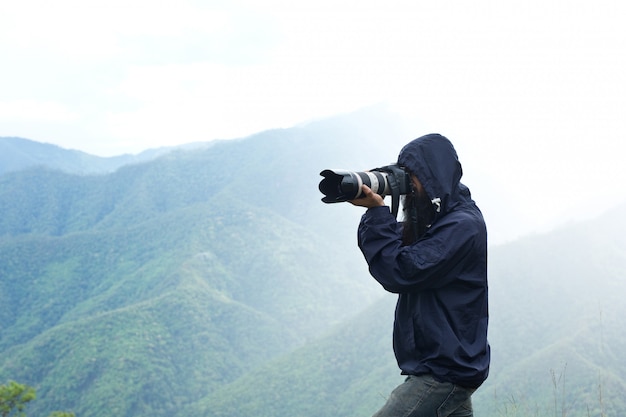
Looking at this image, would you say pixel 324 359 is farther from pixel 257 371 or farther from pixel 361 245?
pixel 361 245

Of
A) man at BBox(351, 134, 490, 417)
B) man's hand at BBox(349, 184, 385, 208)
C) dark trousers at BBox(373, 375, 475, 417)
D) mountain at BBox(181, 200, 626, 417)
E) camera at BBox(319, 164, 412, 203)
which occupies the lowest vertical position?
mountain at BBox(181, 200, 626, 417)

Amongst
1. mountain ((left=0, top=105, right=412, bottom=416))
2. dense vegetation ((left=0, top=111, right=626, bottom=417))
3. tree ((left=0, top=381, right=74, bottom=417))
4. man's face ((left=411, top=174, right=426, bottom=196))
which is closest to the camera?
man's face ((left=411, top=174, right=426, bottom=196))

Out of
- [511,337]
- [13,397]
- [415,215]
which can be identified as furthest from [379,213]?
[511,337]

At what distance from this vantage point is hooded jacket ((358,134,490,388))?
223cm

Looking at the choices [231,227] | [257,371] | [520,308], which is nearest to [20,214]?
[231,227]

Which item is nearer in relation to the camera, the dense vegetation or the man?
the man

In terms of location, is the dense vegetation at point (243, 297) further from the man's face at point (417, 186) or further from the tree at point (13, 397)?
the tree at point (13, 397)

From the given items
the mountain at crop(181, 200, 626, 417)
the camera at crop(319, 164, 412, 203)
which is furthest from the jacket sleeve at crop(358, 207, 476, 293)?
the mountain at crop(181, 200, 626, 417)

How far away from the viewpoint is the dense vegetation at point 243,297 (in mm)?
47125

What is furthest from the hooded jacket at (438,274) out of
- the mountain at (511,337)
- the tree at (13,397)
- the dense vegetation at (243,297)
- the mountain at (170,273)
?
the mountain at (170,273)

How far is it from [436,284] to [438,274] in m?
0.06

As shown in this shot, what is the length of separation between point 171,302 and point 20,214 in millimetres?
71235

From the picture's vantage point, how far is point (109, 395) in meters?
64.1

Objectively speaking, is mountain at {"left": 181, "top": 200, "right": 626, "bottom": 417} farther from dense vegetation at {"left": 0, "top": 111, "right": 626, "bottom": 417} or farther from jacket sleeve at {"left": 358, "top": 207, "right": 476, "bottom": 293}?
jacket sleeve at {"left": 358, "top": 207, "right": 476, "bottom": 293}
